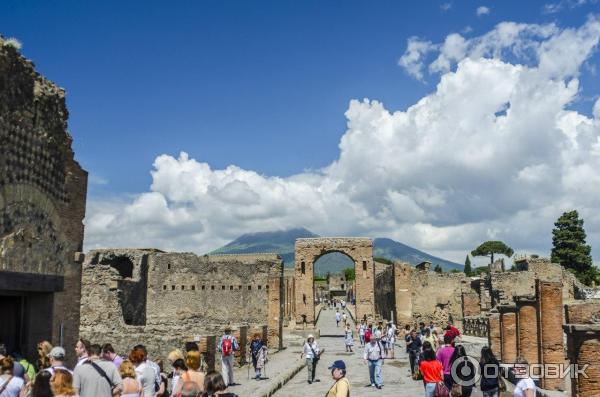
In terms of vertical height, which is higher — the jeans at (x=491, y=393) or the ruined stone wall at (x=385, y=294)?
the ruined stone wall at (x=385, y=294)

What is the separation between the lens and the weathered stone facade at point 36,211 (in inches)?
402

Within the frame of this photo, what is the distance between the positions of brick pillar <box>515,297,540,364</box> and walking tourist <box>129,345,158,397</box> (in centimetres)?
911

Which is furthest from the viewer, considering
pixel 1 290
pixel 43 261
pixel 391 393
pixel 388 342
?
pixel 388 342

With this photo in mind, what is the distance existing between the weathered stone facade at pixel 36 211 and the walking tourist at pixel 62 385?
17.0 ft

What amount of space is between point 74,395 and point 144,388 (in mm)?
2132

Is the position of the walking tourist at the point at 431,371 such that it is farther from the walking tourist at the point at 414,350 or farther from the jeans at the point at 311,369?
the walking tourist at the point at 414,350

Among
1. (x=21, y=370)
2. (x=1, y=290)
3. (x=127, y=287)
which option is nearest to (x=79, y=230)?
(x=1, y=290)

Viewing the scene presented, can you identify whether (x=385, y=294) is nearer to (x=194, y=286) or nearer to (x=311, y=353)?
(x=194, y=286)

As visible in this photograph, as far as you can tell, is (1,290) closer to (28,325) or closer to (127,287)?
(28,325)

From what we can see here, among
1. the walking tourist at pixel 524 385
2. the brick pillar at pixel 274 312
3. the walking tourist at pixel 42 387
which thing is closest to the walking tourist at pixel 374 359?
the walking tourist at pixel 524 385

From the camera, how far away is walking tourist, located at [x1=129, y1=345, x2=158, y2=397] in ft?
24.5

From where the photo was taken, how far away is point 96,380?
254 inches

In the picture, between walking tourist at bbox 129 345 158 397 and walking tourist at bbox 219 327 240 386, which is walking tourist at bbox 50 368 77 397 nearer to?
walking tourist at bbox 129 345 158 397

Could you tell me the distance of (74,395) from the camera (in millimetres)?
5422
